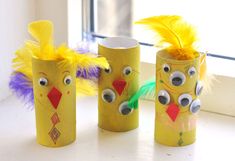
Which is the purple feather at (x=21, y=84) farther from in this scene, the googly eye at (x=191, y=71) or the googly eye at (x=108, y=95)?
the googly eye at (x=191, y=71)

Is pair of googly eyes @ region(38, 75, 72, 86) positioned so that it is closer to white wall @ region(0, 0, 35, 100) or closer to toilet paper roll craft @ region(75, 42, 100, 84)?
toilet paper roll craft @ region(75, 42, 100, 84)

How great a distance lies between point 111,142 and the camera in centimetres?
83

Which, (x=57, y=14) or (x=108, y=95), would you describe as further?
(x=57, y=14)

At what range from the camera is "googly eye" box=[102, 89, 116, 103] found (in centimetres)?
83

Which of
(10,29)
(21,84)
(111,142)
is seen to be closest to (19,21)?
(10,29)

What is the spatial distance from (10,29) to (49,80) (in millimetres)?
222

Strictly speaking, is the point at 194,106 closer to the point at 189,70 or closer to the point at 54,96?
the point at 189,70

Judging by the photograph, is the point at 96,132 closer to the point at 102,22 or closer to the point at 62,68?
the point at 62,68

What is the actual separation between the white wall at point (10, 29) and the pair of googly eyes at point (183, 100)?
0.31m

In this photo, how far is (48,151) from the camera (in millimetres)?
800

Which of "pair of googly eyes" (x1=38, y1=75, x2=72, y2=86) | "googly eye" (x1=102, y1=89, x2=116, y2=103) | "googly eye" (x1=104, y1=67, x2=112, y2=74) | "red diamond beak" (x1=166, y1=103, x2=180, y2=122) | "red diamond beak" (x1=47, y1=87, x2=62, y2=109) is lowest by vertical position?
"red diamond beak" (x1=166, y1=103, x2=180, y2=122)

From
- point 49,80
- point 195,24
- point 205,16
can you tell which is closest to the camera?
point 49,80

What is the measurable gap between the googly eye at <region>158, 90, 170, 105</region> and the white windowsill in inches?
3.0

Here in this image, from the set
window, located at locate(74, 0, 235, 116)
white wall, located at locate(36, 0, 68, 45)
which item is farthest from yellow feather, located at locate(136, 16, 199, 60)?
white wall, located at locate(36, 0, 68, 45)
